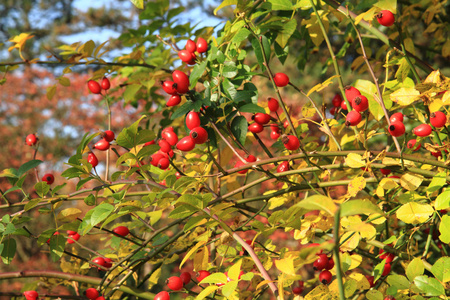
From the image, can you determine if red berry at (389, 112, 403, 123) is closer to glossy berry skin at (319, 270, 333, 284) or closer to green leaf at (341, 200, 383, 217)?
glossy berry skin at (319, 270, 333, 284)

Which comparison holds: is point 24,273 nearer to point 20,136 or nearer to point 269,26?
point 269,26

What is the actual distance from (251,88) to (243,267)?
53 cm

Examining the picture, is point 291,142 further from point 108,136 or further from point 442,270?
point 108,136

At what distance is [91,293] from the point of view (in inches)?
44.4

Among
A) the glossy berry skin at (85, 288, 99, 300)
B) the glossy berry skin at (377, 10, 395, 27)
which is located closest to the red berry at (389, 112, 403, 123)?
the glossy berry skin at (377, 10, 395, 27)

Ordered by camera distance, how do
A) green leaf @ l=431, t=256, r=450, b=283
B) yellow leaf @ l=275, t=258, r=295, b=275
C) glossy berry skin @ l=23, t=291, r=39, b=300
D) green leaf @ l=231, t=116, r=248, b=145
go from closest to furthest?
yellow leaf @ l=275, t=258, r=295, b=275 → green leaf @ l=431, t=256, r=450, b=283 → green leaf @ l=231, t=116, r=248, b=145 → glossy berry skin @ l=23, t=291, r=39, b=300

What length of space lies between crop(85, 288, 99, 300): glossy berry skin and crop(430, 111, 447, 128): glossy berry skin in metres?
1.00

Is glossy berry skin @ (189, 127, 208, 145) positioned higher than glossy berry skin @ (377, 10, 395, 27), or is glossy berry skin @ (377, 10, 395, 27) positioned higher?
Answer: glossy berry skin @ (377, 10, 395, 27)

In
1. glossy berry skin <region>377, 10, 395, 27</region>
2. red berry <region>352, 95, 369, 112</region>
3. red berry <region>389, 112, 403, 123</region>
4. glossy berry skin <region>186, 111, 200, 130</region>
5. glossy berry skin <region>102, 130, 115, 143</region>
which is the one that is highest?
glossy berry skin <region>377, 10, 395, 27</region>

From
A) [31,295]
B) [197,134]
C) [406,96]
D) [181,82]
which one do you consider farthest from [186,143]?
[31,295]

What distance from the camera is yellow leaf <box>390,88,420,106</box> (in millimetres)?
938

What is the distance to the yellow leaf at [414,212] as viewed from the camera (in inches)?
36.4

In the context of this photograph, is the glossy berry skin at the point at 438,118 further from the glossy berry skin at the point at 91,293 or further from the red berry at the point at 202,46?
the glossy berry skin at the point at 91,293

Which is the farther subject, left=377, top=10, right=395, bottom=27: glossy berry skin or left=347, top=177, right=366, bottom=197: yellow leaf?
left=377, top=10, right=395, bottom=27: glossy berry skin
